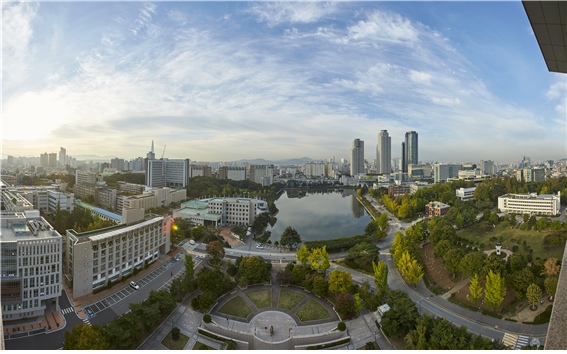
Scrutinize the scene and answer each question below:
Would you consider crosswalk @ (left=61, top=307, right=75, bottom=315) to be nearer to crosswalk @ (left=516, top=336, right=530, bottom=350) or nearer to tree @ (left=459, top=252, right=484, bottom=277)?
crosswalk @ (left=516, top=336, right=530, bottom=350)

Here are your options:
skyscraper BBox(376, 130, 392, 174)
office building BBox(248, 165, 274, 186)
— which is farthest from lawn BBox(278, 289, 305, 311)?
skyscraper BBox(376, 130, 392, 174)

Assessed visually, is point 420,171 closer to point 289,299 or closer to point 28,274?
point 289,299

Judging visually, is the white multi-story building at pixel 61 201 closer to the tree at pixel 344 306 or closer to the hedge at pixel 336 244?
the hedge at pixel 336 244

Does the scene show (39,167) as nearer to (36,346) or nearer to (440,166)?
(36,346)

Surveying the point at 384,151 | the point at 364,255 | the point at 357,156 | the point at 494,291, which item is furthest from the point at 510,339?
the point at 357,156

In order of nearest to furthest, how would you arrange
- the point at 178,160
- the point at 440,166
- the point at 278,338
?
the point at 278,338, the point at 178,160, the point at 440,166

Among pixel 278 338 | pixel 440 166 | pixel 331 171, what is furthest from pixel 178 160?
pixel 331 171

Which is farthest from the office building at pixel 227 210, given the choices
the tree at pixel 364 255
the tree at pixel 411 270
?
the tree at pixel 411 270

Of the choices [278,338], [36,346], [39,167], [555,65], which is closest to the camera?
[555,65]
